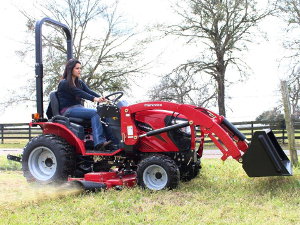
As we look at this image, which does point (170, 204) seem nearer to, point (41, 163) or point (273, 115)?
point (41, 163)

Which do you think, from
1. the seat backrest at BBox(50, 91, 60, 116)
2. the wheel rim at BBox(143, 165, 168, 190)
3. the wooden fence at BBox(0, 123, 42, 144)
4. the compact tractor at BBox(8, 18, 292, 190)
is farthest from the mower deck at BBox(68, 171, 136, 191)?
the wooden fence at BBox(0, 123, 42, 144)

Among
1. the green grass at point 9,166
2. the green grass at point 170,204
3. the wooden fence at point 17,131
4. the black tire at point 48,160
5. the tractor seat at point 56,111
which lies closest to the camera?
the green grass at point 170,204

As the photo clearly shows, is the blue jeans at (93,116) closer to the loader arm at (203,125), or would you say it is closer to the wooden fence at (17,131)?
the loader arm at (203,125)

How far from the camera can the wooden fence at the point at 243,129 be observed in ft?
57.9

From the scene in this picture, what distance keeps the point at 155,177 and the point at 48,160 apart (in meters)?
1.79

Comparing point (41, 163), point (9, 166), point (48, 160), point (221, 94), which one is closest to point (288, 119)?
point (48, 160)

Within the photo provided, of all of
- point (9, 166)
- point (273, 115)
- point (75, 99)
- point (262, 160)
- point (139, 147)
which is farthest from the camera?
point (273, 115)

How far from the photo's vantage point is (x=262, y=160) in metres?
5.24

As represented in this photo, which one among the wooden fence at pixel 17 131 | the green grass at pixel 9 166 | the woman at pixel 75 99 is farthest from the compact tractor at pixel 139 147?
the wooden fence at pixel 17 131

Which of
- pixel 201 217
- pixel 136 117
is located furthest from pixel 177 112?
pixel 201 217

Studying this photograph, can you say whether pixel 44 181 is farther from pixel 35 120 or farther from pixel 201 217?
pixel 201 217

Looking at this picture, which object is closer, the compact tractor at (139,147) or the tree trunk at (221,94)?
the compact tractor at (139,147)

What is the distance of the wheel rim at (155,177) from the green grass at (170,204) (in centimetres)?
18

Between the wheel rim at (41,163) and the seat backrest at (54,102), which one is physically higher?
the seat backrest at (54,102)
